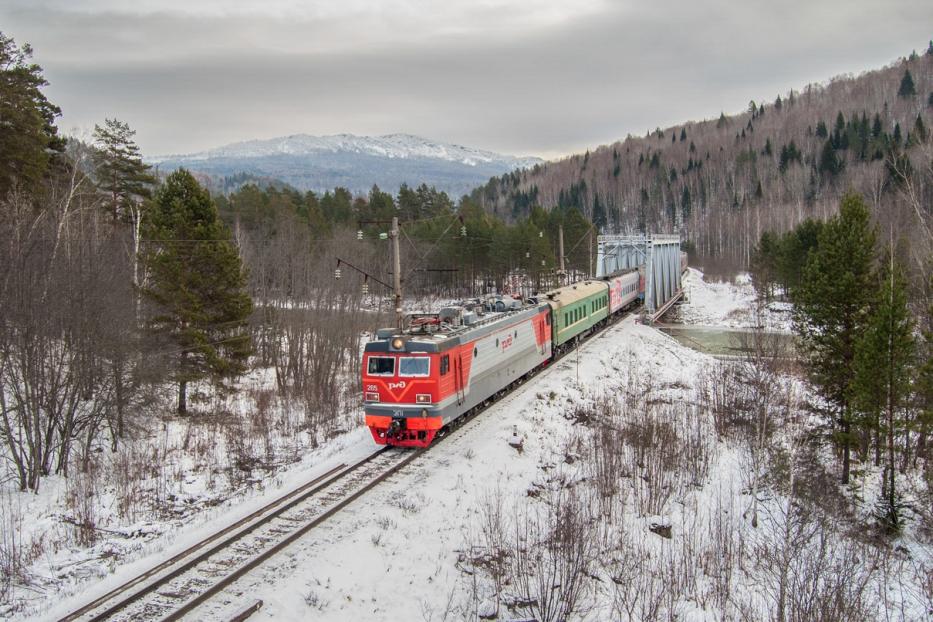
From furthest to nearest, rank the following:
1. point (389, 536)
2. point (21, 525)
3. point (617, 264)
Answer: point (617, 264), point (21, 525), point (389, 536)

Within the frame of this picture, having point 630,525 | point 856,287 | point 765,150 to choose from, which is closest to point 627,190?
point 765,150

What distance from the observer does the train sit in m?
16.9

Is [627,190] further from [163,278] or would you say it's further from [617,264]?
[163,278]

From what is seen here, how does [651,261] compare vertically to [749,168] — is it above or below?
below

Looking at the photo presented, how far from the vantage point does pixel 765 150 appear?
410 feet

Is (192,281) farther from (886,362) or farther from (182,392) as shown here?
(886,362)

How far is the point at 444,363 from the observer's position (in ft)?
56.5

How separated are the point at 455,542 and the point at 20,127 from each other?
2678 centimetres

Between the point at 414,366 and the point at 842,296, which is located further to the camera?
the point at 842,296

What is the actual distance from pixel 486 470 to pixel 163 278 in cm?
1492

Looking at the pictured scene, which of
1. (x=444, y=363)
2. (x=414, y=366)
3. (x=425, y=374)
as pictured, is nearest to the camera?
(x=425, y=374)

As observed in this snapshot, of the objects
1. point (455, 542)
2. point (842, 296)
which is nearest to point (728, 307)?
point (842, 296)

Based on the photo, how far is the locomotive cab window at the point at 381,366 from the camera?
1722 centimetres

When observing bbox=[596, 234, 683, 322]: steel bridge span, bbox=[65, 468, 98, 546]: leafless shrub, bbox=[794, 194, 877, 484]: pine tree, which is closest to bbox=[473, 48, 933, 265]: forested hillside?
bbox=[596, 234, 683, 322]: steel bridge span
